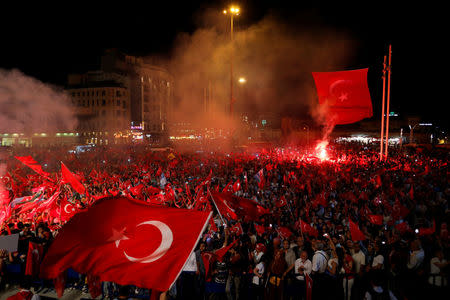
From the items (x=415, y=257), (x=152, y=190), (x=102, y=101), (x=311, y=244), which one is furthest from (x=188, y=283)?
(x=102, y=101)

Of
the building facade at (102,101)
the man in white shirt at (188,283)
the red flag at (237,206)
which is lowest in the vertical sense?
the man in white shirt at (188,283)

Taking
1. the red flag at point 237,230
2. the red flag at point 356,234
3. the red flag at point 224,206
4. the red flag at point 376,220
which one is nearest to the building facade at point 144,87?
the red flag at point 237,230

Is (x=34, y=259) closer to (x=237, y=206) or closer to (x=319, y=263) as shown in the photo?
(x=237, y=206)

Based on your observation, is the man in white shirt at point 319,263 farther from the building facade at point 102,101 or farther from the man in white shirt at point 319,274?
the building facade at point 102,101

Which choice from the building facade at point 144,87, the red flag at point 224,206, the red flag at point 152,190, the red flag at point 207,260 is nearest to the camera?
the red flag at point 207,260

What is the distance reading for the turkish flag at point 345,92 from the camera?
38.8ft

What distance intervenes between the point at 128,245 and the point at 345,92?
1073 cm

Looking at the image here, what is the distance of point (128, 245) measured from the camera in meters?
3.21

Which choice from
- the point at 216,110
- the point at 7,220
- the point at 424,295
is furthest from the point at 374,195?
the point at 216,110

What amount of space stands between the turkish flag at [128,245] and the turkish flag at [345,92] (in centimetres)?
973

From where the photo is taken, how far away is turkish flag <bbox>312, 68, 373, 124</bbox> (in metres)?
11.8

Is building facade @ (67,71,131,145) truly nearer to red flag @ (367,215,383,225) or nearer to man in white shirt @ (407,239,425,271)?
red flag @ (367,215,383,225)

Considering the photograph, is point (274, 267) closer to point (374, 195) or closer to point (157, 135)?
point (374, 195)

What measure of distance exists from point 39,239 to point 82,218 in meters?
4.30
